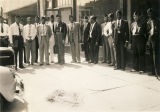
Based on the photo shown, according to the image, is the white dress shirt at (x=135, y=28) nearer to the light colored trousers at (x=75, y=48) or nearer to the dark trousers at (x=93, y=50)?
the dark trousers at (x=93, y=50)

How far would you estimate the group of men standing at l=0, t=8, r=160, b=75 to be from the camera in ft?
26.6

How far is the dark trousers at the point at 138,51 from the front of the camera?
822 centimetres

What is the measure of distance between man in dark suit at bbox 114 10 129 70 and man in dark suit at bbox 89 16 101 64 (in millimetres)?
1359

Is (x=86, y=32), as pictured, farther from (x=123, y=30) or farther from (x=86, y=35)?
(x=123, y=30)

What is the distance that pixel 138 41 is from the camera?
824 cm

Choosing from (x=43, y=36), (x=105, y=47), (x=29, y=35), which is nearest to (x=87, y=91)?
(x=105, y=47)

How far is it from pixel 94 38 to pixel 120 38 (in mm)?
1682

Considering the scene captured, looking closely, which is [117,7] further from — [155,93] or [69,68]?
[155,93]

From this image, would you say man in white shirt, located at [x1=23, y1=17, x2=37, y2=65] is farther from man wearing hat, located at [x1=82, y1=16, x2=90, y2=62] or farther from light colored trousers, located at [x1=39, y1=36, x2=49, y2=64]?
man wearing hat, located at [x1=82, y1=16, x2=90, y2=62]

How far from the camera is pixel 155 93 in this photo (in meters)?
6.18

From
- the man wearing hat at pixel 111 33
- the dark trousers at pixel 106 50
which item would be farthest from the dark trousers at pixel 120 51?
the dark trousers at pixel 106 50

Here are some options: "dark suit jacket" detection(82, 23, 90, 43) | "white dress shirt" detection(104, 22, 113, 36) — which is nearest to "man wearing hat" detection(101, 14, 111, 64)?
"white dress shirt" detection(104, 22, 113, 36)

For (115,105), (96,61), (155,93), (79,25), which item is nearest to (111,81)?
(155,93)

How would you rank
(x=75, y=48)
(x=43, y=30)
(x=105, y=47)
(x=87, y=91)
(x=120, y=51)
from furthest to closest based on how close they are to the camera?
(x=75, y=48) → (x=43, y=30) → (x=105, y=47) → (x=120, y=51) → (x=87, y=91)
